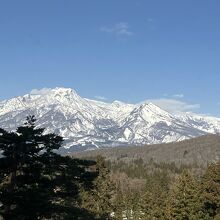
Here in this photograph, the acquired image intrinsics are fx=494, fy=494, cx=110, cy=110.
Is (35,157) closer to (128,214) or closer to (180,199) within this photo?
(180,199)

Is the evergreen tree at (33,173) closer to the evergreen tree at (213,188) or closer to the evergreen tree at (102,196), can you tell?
the evergreen tree at (102,196)

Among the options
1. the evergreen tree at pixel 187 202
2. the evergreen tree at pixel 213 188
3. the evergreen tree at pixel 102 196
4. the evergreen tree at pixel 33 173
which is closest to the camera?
the evergreen tree at pixel 33 173

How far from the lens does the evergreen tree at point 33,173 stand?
65.5ft

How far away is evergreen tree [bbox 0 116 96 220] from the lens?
786 inches

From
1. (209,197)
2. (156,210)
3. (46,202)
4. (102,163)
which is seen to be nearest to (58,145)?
(46,202)

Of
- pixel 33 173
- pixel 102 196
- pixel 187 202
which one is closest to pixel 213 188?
pixel 187 202

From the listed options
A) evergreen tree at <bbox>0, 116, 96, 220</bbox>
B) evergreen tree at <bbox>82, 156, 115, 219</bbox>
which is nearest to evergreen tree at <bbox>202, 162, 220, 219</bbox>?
evergreen tree at <bbox>82, 156, 115, 219</bbox>

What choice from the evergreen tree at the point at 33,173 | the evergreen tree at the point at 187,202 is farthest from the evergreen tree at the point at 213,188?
the evergreen tree at the point at 33,173

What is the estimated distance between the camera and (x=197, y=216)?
53.1 m

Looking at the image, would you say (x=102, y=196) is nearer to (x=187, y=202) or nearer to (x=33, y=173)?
(x=187, y=202)

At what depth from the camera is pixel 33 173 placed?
20.8 metres

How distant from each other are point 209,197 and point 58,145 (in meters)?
35.4

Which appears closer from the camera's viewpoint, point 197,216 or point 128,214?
point 197,216

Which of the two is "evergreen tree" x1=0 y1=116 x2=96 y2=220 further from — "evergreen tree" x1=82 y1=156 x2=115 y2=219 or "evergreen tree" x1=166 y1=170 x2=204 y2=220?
"evergreen tree" x1=166 y1=170 x2=204 y2=220
